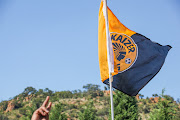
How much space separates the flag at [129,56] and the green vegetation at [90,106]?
1089cm

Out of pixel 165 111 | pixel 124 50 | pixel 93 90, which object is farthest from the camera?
pixel 93 90

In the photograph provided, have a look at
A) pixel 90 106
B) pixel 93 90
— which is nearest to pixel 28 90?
pixel 93 90

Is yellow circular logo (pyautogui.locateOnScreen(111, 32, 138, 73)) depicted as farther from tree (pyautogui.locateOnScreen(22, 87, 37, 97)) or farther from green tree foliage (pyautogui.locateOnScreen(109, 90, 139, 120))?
tree (pyautogui.locateOnScreen(22, 87, 37, 97))

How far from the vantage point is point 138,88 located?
8125 mm

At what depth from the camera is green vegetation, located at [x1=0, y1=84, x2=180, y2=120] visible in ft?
64.0

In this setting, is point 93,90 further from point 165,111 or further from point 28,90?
point 165,111

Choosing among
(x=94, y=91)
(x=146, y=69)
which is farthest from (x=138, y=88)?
(x=94, y=91)

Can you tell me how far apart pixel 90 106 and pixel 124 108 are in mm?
3477

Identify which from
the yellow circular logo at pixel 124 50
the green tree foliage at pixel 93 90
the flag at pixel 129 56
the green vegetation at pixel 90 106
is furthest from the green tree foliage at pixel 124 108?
the green tree foliage at pixel 93 90

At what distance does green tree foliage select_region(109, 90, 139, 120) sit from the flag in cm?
1153

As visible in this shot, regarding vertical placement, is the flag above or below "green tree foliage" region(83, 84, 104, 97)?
below

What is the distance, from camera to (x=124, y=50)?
325 inches

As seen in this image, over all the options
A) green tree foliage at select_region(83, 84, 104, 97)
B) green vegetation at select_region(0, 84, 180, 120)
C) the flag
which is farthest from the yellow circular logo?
green tree foliage at select_region(83, 84, 104, 97)

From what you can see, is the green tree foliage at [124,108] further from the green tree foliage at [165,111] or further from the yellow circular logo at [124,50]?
the yellow circular logo at [124,50]
